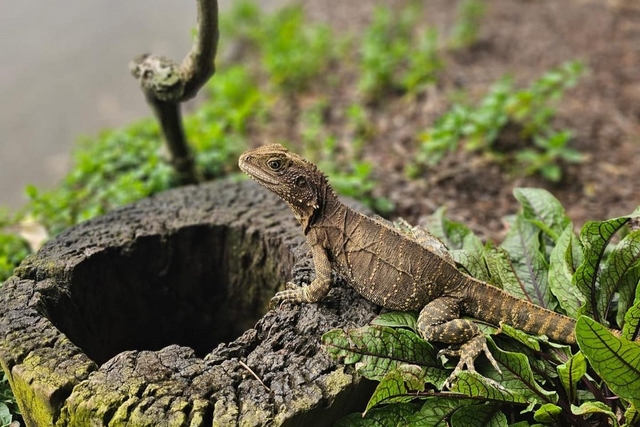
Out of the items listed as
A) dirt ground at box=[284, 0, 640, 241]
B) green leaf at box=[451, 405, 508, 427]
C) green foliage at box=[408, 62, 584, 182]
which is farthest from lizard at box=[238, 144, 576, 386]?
green foliage at box=[408, 62, 584, 182]

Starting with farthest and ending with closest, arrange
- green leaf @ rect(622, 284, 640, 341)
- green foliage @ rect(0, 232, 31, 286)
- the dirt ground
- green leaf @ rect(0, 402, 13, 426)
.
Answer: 1. the dirt ground
2. green foliage @ rect(0, 232, 31, 286)
3. green leaf @ rect(0, 402, 13, 426)
4. green leaf @ rect(622, 284, 640, 341)

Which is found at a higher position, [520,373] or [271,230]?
[271,230]

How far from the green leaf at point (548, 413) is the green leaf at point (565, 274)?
2.22 feet

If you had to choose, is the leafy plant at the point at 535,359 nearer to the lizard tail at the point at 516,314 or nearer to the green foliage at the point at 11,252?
the lizard tail at the point at 516,314

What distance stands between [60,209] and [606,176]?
19.0 feet

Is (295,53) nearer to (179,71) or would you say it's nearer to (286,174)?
(179,71)

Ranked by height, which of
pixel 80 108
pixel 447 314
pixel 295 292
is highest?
pixel 80 108

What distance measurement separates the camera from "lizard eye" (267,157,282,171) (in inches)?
144

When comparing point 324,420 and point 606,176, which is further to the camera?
point 606,176

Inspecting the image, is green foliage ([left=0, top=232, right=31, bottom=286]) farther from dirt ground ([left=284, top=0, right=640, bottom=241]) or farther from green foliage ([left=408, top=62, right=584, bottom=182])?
green foliage ([left=408, top=62, right=584, bottom=182])

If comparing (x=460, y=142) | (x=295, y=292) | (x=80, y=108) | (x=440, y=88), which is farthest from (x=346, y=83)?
(x=295, y=292)

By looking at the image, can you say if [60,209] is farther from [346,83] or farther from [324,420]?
[346,83]

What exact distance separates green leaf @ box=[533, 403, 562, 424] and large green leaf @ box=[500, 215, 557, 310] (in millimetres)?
839

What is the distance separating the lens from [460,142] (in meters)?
7.16
